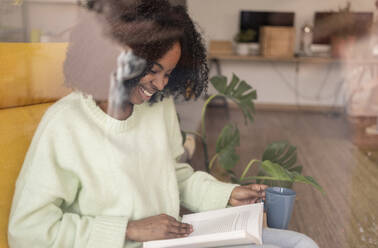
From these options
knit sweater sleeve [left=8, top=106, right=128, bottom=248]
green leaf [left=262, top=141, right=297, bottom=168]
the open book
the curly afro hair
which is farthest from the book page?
green leaf [left=262, top=141, right=297, bottom=168]

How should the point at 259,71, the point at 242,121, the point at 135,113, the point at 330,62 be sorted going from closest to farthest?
the point at 135,113 → the point at 242,121 → the point at 330,62 → the point at 259,71

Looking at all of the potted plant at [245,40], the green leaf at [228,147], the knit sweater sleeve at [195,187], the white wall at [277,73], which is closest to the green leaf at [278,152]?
the green leaf at [228,147]

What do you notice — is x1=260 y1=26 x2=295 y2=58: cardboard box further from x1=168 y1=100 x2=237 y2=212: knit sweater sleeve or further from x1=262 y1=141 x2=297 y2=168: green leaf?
x1=168 y1=100 x2=237 y2=212: knit sweater sleeve

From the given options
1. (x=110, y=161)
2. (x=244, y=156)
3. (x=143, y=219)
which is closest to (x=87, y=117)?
(x=110, y=161)

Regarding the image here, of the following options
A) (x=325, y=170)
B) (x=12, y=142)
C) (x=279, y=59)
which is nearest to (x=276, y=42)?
(x=279, y=59)

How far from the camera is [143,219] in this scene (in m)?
0.67

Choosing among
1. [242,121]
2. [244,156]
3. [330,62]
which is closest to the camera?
[244,156]

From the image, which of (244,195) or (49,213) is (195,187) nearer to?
(244,195)

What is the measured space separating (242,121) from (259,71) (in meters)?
0.91

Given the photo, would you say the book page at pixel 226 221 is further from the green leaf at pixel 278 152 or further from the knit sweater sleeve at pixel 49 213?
the green leaf at pixel 278 152

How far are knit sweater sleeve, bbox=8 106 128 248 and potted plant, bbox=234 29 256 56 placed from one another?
323 centimetres

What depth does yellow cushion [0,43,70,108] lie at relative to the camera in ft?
2.18

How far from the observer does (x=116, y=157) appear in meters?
0.67

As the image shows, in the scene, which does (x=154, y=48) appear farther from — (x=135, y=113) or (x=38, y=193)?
(x=38, y=193)
